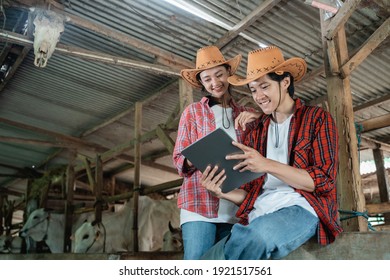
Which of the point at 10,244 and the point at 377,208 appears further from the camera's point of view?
the point at 10,244

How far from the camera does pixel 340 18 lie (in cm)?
289

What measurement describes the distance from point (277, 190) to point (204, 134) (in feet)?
2.07

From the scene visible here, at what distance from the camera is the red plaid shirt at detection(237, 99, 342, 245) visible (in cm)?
162

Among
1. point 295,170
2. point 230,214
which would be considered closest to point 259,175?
point 295,170

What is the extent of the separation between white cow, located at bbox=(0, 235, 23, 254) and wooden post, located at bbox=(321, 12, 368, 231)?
934 centimetres

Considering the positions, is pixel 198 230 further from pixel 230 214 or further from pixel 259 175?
pixel 259 175

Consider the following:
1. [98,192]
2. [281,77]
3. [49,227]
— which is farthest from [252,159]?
[49,227]

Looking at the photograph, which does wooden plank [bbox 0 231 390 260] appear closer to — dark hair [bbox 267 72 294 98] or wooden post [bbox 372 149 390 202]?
dark hair [bbox 267 72 294 98]

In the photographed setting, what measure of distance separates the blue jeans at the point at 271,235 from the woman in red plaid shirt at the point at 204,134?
0.42 m

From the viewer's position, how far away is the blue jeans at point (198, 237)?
1.96 m

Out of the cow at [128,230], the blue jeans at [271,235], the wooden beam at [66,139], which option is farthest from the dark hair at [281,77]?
the wooden beam at [66,139]

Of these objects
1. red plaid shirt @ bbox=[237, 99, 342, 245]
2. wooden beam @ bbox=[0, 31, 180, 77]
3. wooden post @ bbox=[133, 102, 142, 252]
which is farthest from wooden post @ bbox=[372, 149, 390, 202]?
red plaid shirt @ bbox=[237, 99, 342, 245]

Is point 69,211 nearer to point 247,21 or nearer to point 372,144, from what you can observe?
point 247,21
